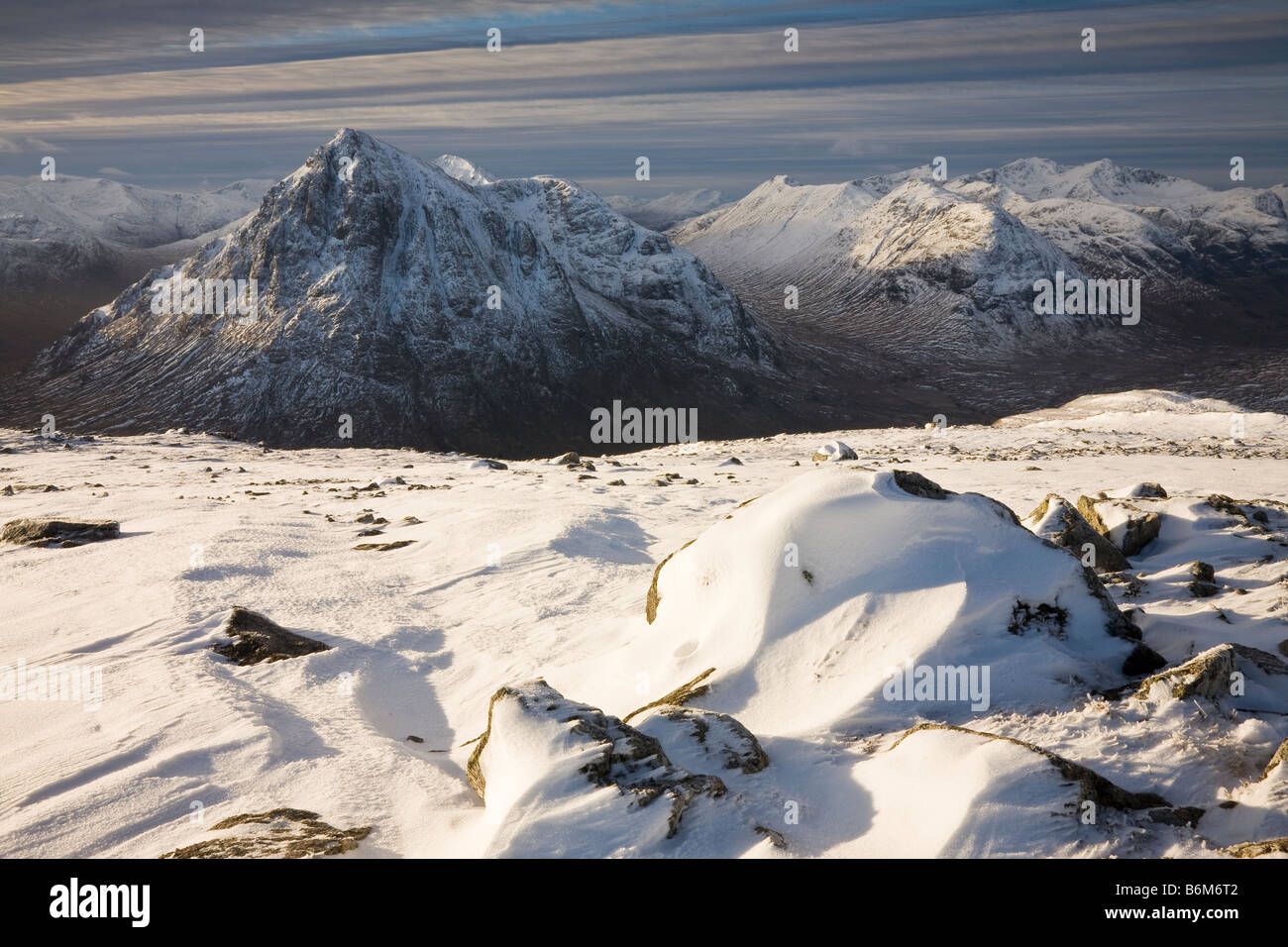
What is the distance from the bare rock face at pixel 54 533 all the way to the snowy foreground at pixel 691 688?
38.9 inches

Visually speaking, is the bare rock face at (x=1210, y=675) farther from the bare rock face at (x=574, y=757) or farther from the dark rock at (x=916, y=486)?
the bare rock face at (x=574, y=757)

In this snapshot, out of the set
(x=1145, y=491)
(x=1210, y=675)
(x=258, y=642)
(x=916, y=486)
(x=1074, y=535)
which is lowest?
(x=258, y=642)

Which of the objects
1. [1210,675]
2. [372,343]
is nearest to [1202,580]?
[1210,675]

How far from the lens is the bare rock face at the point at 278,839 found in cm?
636

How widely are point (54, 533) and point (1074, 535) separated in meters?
20.6

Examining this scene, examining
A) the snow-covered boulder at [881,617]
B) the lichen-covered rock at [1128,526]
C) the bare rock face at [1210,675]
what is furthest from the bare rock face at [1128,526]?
the bare rock face at [1210,675]

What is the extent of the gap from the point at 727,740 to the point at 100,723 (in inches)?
296

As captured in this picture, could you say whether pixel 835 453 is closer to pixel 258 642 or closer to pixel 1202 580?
pixel 1202 580

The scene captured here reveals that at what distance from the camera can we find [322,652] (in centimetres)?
1222

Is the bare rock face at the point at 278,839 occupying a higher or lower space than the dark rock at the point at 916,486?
lower

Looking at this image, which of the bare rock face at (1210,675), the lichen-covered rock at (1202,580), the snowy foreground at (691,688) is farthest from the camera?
the lichen-covered rock at (1202,580)

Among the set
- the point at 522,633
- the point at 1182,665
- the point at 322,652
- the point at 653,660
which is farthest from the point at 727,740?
the point at 322,652

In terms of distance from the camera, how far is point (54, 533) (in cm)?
1852
